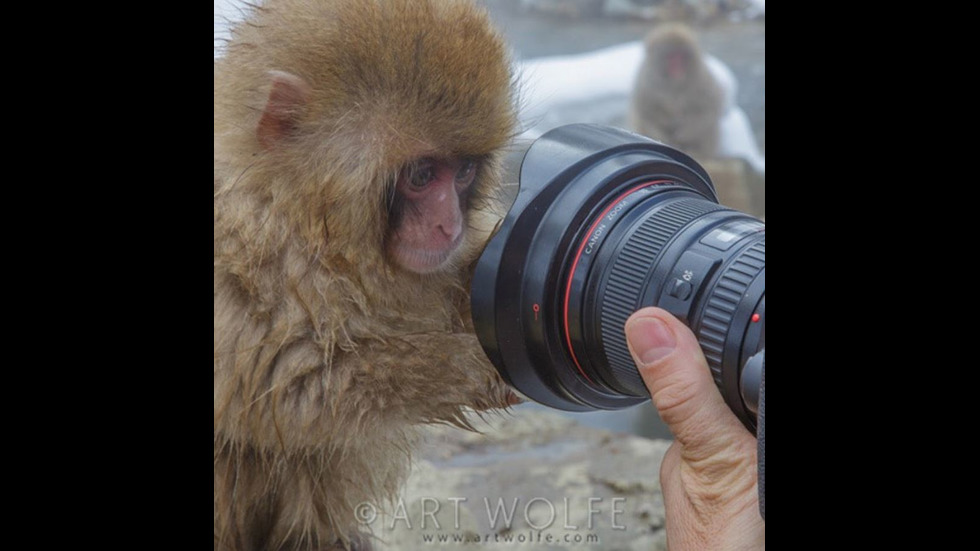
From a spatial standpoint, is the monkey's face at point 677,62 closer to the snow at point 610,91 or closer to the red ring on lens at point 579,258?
the snow at point 610,91

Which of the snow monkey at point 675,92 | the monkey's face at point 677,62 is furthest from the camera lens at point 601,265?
the monkey's face at point 677,62

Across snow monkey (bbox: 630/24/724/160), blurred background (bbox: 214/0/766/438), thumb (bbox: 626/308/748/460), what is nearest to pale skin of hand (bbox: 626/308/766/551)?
thumb (bbox: 626/308/748/460)

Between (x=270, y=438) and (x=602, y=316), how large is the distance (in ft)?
1.80

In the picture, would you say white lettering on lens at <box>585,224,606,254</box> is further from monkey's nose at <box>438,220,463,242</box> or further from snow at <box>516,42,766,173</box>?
snow at <box>516,42,766,173</box>

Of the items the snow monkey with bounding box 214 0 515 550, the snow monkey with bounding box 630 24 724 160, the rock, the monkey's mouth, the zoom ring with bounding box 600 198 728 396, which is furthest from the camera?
the snow monkey with bounding box 630 24 724 160

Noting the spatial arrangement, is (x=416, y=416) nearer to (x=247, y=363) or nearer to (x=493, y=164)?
(x=247, y=363)

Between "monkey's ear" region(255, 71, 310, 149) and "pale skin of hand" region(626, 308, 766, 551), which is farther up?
"monkey's ear" region(255, 71, 310, 149)

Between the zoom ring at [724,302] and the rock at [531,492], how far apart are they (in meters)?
0.58

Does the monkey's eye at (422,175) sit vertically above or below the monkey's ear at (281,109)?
below

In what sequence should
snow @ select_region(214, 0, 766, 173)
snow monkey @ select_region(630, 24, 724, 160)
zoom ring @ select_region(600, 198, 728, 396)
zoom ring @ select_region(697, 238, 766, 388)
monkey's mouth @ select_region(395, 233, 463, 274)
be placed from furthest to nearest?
1. snow monkey @ select_region(630, 24, 724, 160)
2. snow @ select_region(214, 0, 766, 173)
3. monkey's mouth @ select_region(395, 233, 463, 274)
4. zoom ring @ select_region(600, 198, 728, 396)
5. zoom ring @ select_region(697, 238, 766, 388)

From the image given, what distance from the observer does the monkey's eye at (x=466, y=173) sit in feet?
5.44

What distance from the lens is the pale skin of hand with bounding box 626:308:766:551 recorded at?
1.14m
